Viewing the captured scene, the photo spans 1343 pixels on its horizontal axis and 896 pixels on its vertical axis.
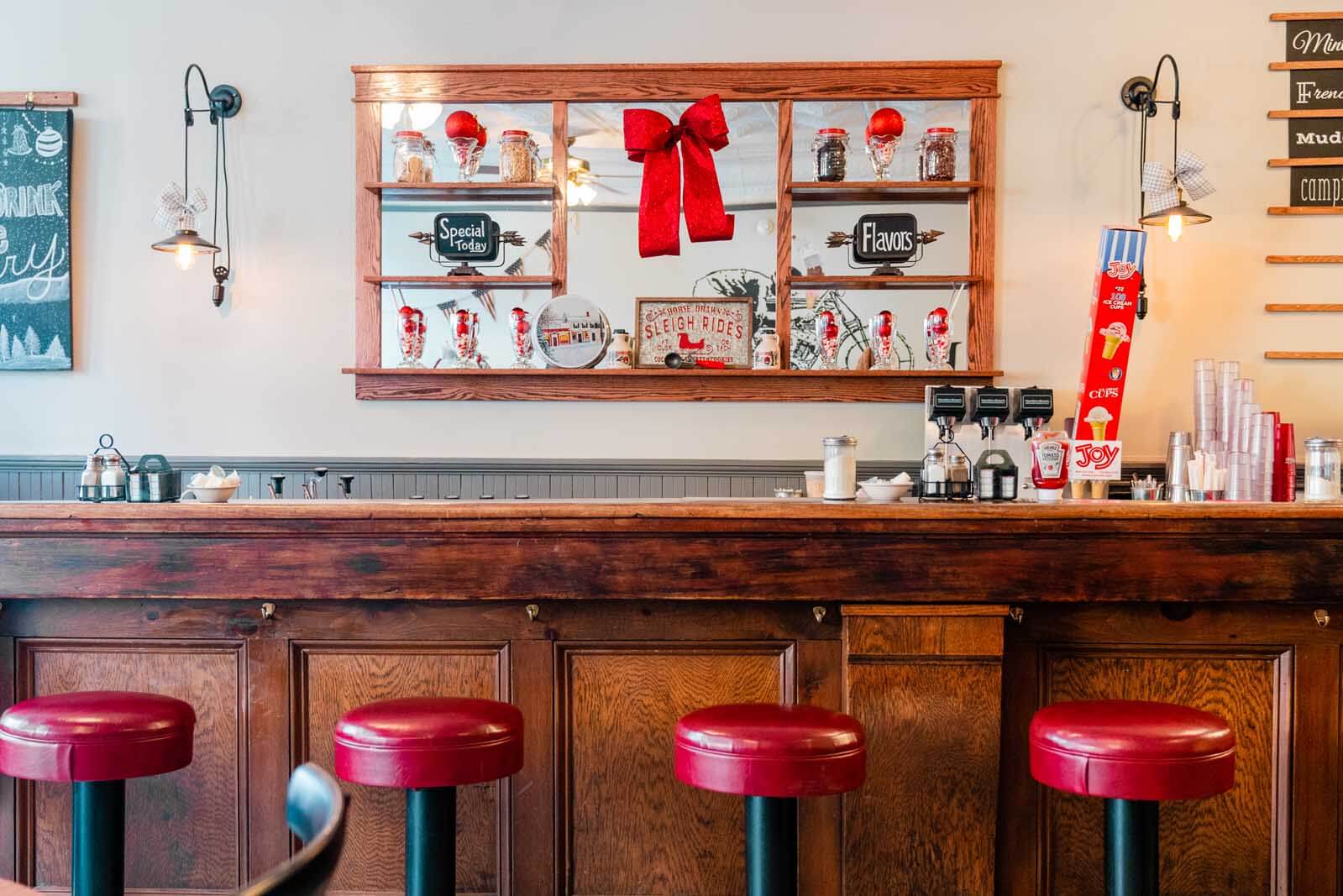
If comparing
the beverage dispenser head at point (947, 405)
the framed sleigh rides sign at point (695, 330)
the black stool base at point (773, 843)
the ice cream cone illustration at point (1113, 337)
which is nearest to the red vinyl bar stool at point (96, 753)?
the black stool base at point (773, 843)

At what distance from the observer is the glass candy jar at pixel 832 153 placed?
378 cm

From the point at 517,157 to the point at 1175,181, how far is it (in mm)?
2330

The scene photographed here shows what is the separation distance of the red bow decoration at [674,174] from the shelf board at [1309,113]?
7.94 ft

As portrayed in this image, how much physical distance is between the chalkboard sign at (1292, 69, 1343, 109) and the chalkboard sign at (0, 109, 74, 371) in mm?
4611

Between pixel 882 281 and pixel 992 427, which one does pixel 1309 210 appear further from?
pixel 992 427

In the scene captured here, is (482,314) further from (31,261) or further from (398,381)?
(31,261)

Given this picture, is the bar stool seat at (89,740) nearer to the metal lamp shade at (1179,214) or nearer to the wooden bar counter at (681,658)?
the wooden bar counter at (681,658)

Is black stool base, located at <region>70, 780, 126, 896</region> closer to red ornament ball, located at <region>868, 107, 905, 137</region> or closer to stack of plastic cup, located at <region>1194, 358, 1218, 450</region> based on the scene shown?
red ornament ball, located at <region>868, 107, 905, 137</region>

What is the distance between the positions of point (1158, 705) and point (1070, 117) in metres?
2.66

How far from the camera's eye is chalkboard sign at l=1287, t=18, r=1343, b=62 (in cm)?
381

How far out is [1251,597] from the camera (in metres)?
2.11

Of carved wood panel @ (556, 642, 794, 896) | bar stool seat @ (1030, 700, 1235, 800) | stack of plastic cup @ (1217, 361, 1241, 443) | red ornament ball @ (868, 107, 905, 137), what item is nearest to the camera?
bar stool seat @ (1030, 700, 1235, 800)

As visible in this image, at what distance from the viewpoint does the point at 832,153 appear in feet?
12.5

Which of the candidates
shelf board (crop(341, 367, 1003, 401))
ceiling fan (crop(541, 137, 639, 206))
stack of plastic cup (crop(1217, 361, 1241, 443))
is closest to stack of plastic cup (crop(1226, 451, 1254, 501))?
stack of plastic cup (crop(1217, 361, 1241, 443))
